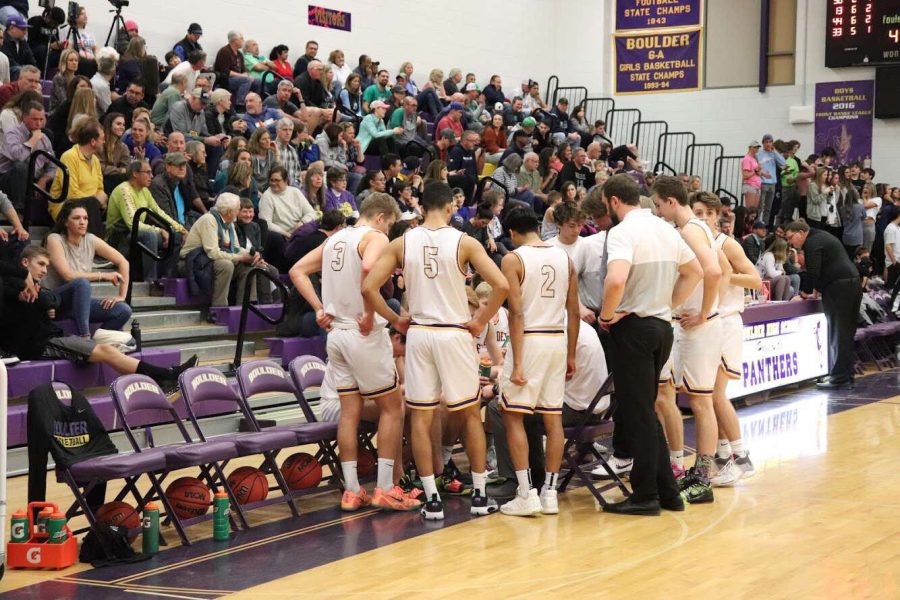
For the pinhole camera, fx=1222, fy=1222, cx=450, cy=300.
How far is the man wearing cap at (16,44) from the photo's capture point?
12617mm

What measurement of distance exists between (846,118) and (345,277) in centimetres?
1714

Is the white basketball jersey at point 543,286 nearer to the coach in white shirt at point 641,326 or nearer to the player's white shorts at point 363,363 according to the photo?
the coach in white shirt at point 641,326

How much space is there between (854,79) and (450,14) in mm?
7350

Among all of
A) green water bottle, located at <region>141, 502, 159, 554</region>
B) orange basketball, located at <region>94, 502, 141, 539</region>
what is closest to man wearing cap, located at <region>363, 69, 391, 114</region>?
orange basketball, located at <region>94, 502, 141, 539</region>

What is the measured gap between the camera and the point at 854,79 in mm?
21969

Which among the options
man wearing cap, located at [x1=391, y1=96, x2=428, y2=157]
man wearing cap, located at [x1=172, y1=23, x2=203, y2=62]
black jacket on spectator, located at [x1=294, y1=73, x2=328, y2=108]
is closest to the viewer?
man wearing cap, located at [x1=172, y1=23, x2=203, y2=62]

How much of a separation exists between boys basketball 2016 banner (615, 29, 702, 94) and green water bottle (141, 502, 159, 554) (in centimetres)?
1911

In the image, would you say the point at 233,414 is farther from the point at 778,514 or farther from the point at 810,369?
the point at 810,369

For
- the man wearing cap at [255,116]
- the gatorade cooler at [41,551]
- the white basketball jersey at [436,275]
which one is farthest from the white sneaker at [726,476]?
the man wearing cap at [255,116]

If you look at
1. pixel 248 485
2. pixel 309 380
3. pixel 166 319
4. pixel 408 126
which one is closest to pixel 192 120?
pixel 166 319

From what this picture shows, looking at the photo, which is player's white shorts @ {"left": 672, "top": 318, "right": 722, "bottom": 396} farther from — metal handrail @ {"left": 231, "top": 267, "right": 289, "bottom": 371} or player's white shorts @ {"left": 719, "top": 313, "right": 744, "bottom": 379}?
metal handrail @ {"left": 231, "top": 267, "right": 289, "bottom": 371}

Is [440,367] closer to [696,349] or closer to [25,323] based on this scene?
[696,349]

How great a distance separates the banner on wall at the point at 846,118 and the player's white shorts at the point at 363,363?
16.7 meters

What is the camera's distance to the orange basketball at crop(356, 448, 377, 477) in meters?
7.80
